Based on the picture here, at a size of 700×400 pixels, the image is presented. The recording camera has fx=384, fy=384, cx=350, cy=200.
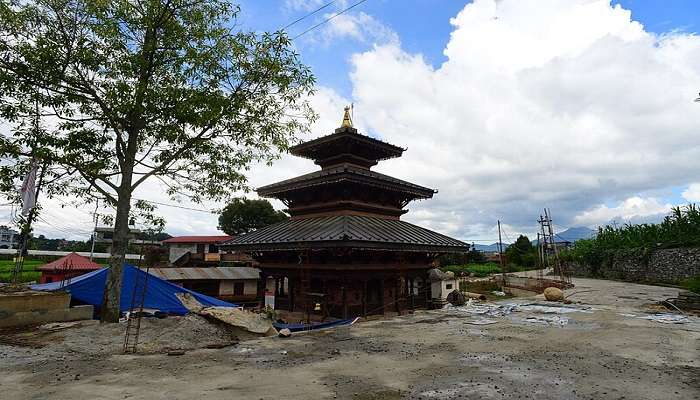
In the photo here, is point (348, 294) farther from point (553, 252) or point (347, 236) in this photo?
point (553, 252)

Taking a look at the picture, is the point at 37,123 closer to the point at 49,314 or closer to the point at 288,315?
the point at 49,314

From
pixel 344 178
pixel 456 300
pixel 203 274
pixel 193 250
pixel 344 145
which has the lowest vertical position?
pixel 456 300

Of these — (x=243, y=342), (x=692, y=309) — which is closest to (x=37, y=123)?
(x=243, y=342)

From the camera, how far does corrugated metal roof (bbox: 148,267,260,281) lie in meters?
29.4

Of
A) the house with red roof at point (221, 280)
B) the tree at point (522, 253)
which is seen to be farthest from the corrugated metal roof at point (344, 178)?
the tree at point (522, 253)

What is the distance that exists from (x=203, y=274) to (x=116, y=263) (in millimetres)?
19252

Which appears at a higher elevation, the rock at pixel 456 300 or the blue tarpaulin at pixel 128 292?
the blue tarpaulin at pixel 128 292

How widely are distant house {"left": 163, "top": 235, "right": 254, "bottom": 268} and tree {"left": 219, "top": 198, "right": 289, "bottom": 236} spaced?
5699 millimetres

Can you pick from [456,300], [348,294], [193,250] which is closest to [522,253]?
[456,300]

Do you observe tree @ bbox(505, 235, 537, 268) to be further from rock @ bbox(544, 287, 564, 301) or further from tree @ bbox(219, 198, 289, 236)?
rock @ bbox(544, 287, 564, 301)

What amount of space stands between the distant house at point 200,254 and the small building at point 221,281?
11885 mm

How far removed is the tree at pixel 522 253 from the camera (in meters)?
70.1

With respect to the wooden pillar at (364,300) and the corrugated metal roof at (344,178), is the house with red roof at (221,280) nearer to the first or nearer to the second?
the corrugated metal roof at (344,178)

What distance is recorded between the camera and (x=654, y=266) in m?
40.8
